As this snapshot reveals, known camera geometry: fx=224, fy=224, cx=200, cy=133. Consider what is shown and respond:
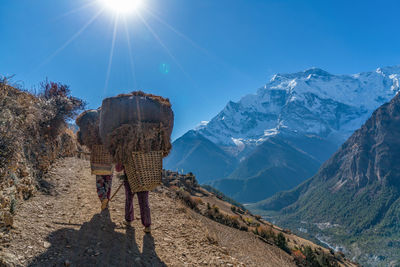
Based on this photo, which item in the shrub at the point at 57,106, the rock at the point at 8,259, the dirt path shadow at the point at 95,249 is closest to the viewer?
the rock at the point at 8,259

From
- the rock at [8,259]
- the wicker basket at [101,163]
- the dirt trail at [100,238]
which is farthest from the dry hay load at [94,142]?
the rock at [8,259]

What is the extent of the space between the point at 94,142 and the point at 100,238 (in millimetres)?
2629

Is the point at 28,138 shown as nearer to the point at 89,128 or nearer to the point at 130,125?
the point at 89,128

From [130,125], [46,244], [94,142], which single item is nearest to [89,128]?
[94,142]

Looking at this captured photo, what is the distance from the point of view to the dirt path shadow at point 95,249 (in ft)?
11.2

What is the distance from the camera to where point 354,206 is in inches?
7869

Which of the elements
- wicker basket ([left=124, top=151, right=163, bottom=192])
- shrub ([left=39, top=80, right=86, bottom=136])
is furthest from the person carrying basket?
shrub ([left=39, top=80, right=86, bottom=136])

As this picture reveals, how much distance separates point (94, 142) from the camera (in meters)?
6.00

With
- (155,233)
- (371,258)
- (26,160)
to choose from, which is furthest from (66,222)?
(371,258)

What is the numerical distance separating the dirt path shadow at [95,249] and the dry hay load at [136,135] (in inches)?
42.8

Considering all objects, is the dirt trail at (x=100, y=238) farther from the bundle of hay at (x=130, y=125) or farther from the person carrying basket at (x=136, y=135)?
the bundle of hay at (x=130, y=125)

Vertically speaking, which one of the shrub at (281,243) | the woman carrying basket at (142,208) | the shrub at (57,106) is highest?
the shrub at (57,106)

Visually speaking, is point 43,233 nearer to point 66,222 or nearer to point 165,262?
point 66,222

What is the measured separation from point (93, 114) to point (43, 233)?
3.20 metres
